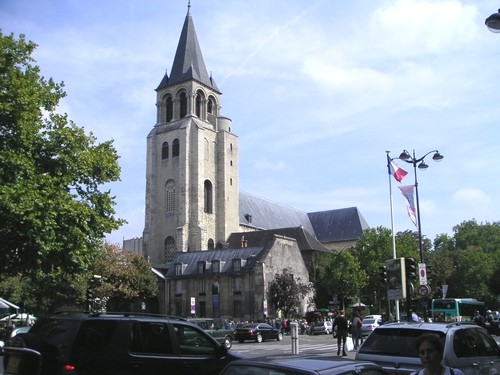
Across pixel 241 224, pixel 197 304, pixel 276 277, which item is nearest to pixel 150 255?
pixel 241 224

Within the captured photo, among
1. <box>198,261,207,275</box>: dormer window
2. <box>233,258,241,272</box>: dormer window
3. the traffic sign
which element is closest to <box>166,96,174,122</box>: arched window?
<box>198,261,207,275</box>: dormer window

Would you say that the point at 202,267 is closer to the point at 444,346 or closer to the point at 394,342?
the point at 394,342

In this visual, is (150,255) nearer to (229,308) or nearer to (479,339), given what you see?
(229,308)

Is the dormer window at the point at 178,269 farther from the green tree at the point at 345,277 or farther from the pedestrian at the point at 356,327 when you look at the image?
the pedestrian at the point at 356,327

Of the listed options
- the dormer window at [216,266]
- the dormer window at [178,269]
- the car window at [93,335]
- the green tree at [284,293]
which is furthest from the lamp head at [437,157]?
Answer: the dormer window at [178,269]

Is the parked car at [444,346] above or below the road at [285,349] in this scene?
above

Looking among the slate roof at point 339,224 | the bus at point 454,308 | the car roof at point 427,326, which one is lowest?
the bus at point 454,308

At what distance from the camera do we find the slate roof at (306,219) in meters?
89.5

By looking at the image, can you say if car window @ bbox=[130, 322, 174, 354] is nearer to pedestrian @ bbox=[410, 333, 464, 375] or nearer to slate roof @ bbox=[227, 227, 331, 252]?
pedestrian @ bbox=[410, 333, 464, 375]

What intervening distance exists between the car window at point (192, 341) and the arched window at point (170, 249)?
226ft

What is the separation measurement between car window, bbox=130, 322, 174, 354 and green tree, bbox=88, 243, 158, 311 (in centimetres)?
4355

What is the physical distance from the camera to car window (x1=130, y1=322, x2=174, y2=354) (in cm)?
834

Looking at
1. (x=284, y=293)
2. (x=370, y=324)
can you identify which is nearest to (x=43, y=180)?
(x=370, y=324)

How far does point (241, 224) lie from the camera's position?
Answer: 3312 inches
